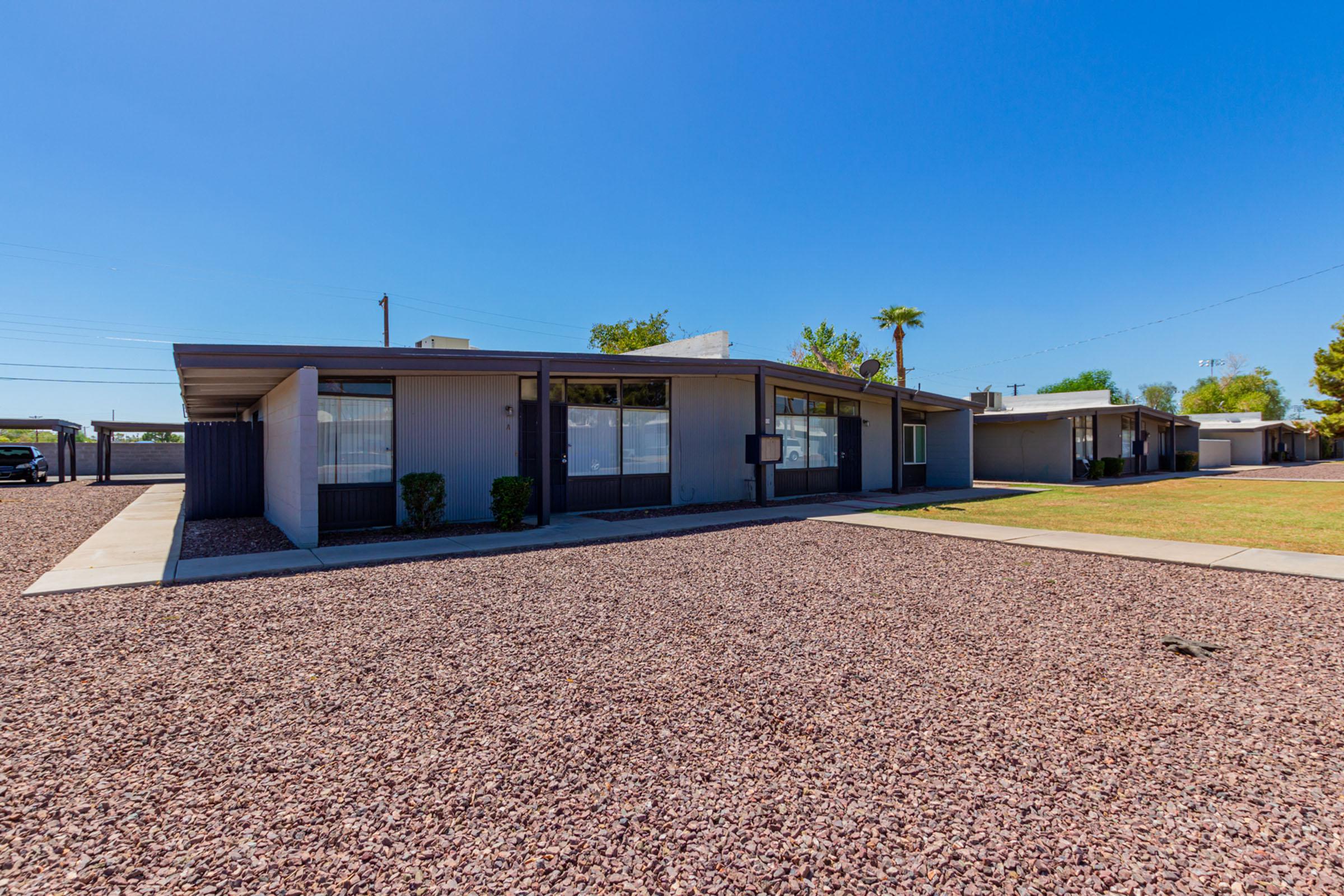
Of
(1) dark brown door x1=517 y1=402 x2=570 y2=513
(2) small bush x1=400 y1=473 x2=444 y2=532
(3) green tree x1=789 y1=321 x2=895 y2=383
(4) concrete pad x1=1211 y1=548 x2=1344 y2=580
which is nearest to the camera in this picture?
(4) concrete pad x1=1211 y1=548 x2=1344 y2=580

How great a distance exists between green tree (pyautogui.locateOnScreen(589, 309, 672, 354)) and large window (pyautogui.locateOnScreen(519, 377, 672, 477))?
25.9 metres

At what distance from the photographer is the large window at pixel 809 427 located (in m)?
15.0

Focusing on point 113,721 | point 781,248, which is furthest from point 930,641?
point 781,248

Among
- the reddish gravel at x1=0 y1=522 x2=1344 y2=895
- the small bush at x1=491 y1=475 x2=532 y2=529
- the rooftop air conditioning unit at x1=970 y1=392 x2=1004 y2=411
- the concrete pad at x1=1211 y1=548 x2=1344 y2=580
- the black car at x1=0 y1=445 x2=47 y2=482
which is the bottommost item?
the reddish gravel at x1=0 y1=522 x2=1344 y2=895

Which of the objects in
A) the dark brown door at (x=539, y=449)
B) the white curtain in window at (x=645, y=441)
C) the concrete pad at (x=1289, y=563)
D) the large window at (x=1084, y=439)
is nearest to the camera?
the concrete pad at (x=1289, y=563)

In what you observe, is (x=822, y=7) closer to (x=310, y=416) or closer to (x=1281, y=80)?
(x=310, y=416)

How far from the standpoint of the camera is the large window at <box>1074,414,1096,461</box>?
22.1 metres

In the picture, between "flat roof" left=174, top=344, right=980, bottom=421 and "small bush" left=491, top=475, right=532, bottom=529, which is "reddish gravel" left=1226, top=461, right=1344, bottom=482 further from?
"small bush" left=491, top=475, right=532, bottom=529

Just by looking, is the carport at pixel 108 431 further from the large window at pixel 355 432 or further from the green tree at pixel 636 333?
the green tree at pixel 636 333

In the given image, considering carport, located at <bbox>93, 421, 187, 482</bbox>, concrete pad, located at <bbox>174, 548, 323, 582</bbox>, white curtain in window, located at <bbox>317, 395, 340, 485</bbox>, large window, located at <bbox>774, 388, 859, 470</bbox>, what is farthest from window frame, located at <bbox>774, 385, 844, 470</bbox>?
carport, located at <bbox>93, 421, 187, 482</bbox>

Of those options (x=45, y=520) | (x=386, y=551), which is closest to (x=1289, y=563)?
(x=386, y=551)

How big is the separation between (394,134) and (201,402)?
8.32 meters

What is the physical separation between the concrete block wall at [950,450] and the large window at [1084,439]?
5.90 m

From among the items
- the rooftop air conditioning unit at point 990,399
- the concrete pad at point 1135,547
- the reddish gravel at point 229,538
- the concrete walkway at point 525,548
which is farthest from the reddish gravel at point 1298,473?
the reddish gravel at point 229,538
